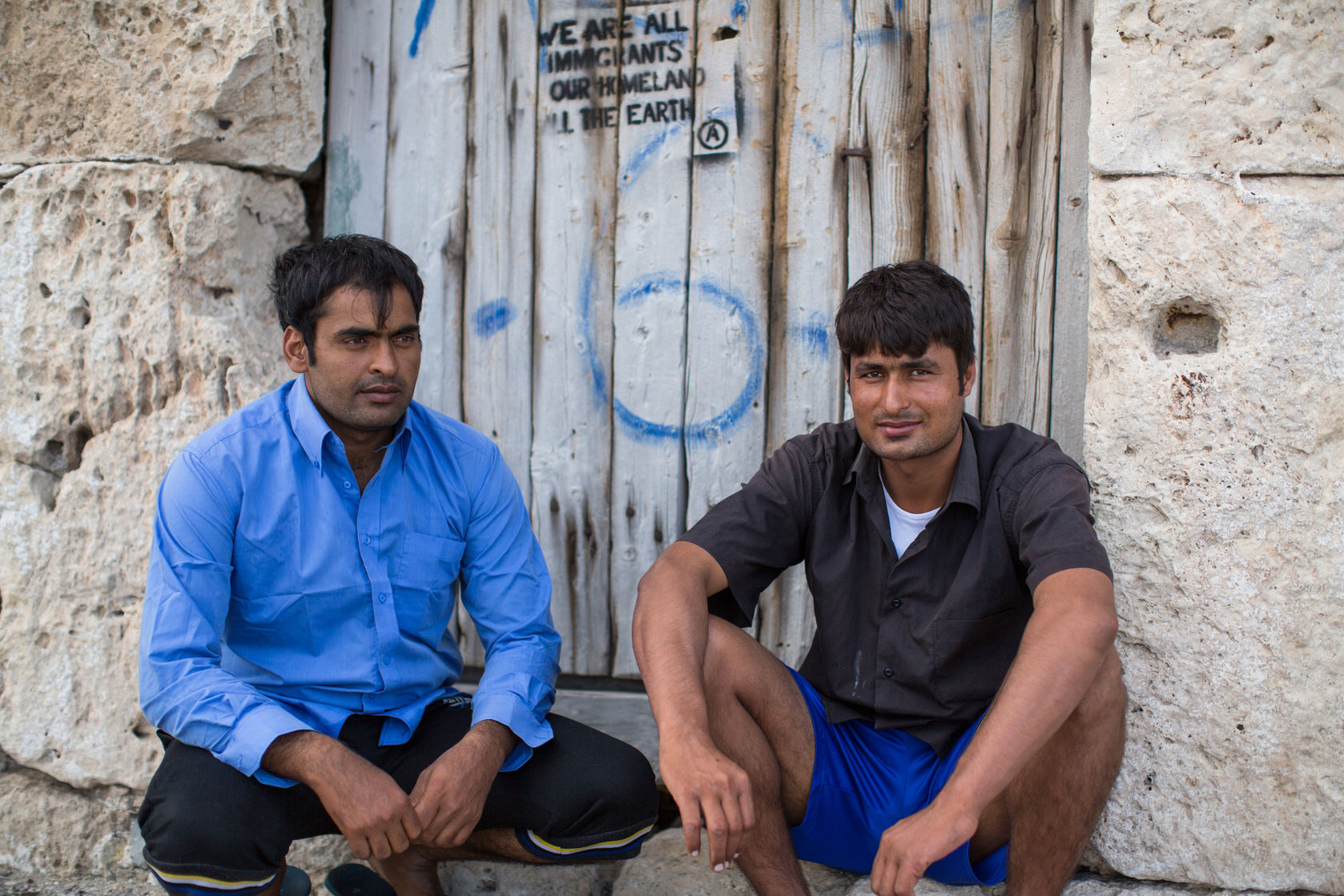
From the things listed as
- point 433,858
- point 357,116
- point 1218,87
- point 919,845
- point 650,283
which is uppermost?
point 357,116

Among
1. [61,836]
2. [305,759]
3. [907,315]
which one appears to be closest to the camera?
[305,759]

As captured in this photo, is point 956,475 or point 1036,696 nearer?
point 1036,696

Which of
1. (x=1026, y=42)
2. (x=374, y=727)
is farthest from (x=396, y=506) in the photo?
(x=1026, y=42)

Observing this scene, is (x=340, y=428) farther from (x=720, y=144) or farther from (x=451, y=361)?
(x=720, y=144)

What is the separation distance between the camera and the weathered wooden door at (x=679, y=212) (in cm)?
252

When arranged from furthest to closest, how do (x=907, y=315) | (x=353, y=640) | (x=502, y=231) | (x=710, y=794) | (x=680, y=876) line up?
1. (x=502, y=231)
2. (x=680, y=876)
3. (x=353, y=640)
4. (x=907, y=315)
5. (x=710, y=794)

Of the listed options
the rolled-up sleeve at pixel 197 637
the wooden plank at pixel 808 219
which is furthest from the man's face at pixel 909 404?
the rolled-up sleeve at pixel 197 637

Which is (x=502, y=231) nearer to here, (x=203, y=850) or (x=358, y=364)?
(x=358, y=364)

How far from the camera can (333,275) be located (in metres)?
2.17

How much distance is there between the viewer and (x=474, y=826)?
2.11m

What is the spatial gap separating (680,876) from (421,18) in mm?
2415

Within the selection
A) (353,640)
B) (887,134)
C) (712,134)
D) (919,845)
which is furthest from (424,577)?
(887,134)

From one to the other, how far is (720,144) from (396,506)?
4.25 ft

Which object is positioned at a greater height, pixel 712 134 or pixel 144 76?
pixel 144 76
